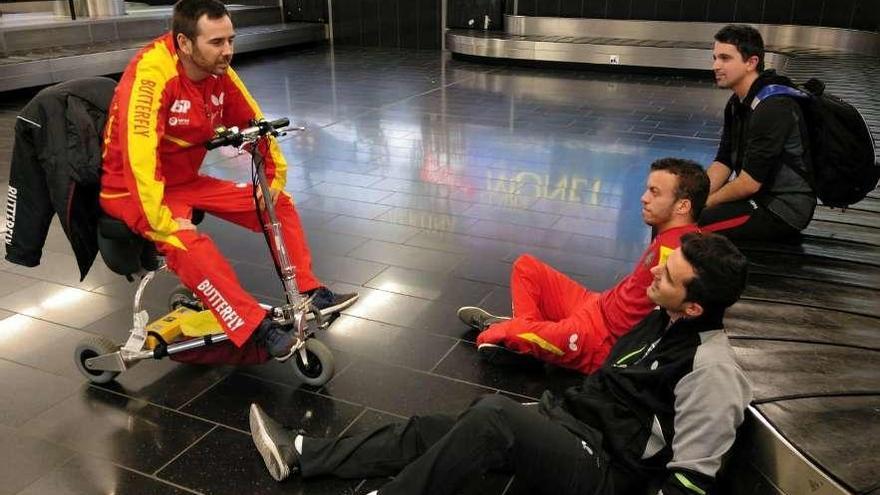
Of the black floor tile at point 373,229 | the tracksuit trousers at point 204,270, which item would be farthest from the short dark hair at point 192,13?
the black floor tile at point 373,229

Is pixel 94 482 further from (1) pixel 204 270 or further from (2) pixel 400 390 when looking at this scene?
(2) pixel 400 390

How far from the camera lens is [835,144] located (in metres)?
3.03

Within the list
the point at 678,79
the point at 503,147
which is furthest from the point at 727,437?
the point at 678,79

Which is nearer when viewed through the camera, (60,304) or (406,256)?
(60,304)

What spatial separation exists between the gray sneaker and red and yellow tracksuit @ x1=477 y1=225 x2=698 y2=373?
0.20 m

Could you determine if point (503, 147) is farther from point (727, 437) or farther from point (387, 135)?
point (727, 437)

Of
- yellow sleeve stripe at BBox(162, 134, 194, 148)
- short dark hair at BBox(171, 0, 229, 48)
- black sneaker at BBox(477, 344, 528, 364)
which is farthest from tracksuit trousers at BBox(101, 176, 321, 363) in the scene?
black sneaker at BBox(477, 344, 528, 364)

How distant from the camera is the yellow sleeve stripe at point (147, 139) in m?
2.54

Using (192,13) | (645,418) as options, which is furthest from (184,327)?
(645,418)

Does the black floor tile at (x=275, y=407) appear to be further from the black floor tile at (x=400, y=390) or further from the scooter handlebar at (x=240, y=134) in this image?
the scooter handlebar at (x=240, y=134)

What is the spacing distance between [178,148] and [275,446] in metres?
1.31

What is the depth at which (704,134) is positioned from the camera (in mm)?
7293

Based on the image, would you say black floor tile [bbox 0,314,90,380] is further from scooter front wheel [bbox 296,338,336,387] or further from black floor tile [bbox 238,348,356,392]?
scooter front wheel [bbox 296,338,336,387]

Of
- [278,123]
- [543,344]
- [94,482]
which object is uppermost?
[278,123]
